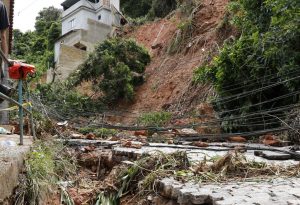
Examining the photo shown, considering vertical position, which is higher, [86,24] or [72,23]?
[72,23]

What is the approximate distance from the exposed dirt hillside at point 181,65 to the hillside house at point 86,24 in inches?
325

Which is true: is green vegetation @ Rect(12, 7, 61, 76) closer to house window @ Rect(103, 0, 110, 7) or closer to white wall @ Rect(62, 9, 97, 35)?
white wall @ Rect(62, 9, 97, 35)

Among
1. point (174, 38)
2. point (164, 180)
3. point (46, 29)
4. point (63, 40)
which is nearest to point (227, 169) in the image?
point (164, 180)

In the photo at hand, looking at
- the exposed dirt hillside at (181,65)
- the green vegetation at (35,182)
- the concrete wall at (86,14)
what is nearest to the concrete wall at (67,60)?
the concrete wall at (86,14)

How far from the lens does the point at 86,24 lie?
102 feet

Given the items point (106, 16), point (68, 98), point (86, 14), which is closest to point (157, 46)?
point (68, 98)

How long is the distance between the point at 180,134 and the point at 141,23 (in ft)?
65.1

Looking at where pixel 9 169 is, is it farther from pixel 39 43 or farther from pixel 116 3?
pixel 39 43

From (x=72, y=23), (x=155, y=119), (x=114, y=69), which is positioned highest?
(x=72, y=23)

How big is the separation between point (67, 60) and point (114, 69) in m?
8.90

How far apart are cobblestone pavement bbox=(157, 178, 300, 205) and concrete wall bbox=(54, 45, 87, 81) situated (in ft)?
75.1

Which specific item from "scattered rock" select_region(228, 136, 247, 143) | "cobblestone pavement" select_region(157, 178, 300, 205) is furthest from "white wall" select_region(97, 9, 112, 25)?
"cobblestone pavement" select_region(157, 178, 300, 205)

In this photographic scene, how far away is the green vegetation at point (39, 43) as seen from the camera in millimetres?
31375

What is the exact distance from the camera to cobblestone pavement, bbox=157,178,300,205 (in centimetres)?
301
